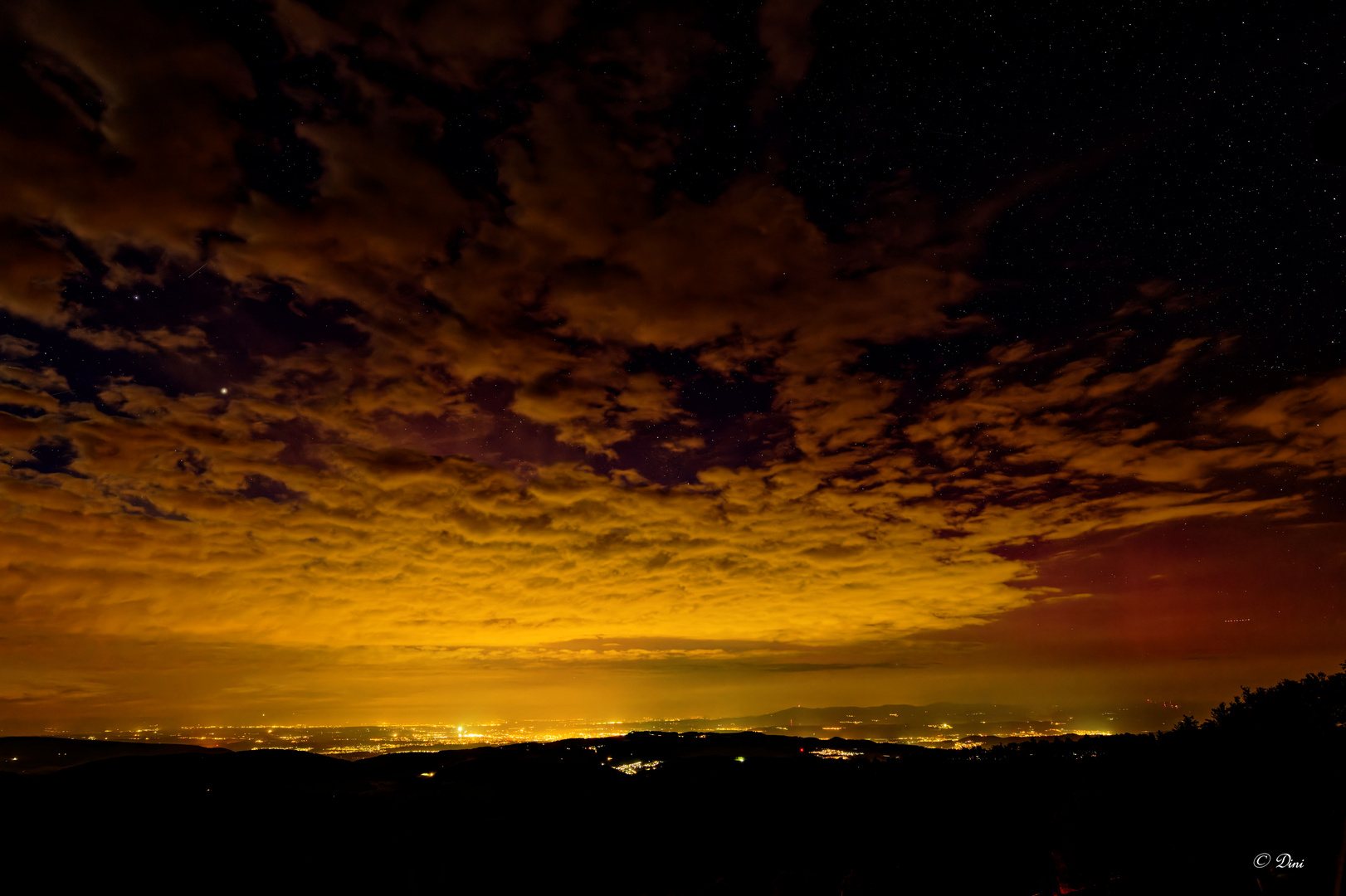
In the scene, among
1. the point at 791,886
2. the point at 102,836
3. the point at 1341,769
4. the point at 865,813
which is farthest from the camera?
the point at 865,813

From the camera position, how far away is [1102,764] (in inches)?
1486

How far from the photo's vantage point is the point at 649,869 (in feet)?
168

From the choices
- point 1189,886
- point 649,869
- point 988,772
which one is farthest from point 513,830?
point 1189,886

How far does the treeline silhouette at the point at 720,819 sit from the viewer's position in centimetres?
2323

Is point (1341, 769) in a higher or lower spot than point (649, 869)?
higher

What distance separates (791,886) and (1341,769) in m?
22.8

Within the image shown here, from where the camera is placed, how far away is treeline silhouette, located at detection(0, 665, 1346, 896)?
23.2 m

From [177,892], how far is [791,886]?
45352mm

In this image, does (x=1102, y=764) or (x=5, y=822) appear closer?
(x=1102, y=764)

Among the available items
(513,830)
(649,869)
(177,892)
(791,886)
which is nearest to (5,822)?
(177,892)

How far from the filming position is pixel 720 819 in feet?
200

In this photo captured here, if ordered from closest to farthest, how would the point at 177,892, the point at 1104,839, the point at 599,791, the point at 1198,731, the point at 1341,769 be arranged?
the point at 1341,769 < the point at 1104,839 < the point at 1198,731 < the point at 177,892 < the point at 599,791

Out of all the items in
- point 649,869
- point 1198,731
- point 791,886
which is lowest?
point 649,869

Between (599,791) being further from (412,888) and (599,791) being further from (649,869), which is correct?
(412,888)
